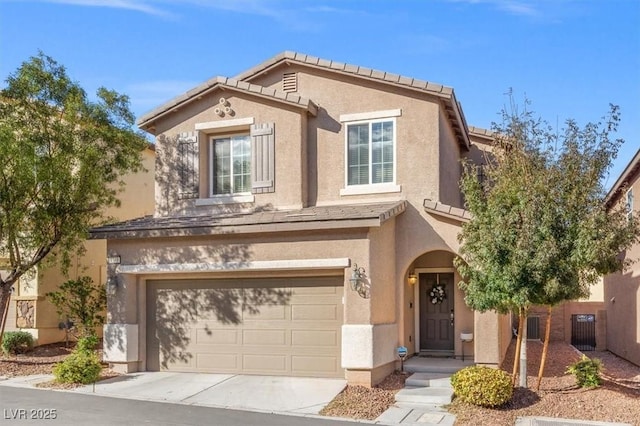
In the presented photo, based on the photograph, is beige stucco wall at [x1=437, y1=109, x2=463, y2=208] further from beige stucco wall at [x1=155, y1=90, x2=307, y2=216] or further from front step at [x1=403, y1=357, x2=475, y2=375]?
front step at [x1=403, y1=357, x2=475, y2=375]

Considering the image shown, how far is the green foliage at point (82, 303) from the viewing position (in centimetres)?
1738

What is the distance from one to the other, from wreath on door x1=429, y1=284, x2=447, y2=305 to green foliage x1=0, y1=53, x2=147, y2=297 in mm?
8888

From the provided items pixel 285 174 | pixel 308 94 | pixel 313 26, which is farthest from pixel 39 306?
pixel 313 26

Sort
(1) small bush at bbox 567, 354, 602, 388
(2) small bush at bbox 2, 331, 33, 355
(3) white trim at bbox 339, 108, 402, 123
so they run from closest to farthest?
(1) small bush at bbox 567, 354, 602, 388 < (3) white trim at bbox 339, 108, 402, 123 < (2) small bush at bbox 2, 331, 33, 355

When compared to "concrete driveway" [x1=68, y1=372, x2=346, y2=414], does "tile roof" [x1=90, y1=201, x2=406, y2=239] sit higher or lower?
higher

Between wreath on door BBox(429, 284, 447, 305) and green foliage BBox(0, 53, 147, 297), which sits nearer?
green foliage BBox(0, 53, 147, 297)

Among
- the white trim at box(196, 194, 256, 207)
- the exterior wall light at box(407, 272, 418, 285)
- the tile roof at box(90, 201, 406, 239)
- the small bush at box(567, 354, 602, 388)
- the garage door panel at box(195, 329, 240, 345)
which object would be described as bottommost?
the small bush at box(567, 354, 602, 388)

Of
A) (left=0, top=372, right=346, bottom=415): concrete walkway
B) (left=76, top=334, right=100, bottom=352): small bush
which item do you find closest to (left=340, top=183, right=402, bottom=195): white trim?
(left=0, top=372, right=346, bottom=415): concrete walkway

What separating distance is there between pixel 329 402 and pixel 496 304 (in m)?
3.69

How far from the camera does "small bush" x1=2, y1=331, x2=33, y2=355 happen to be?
17719mm

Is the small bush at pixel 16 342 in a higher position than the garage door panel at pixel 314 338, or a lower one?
lower

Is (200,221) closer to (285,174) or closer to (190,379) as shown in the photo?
(285,174)

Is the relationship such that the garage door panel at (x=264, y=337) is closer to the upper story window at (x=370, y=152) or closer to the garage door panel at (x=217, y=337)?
the garage door panel at (x=217, y=337)

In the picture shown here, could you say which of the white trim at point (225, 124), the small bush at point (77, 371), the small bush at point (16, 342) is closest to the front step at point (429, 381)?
the small bush at point (77, 371)
